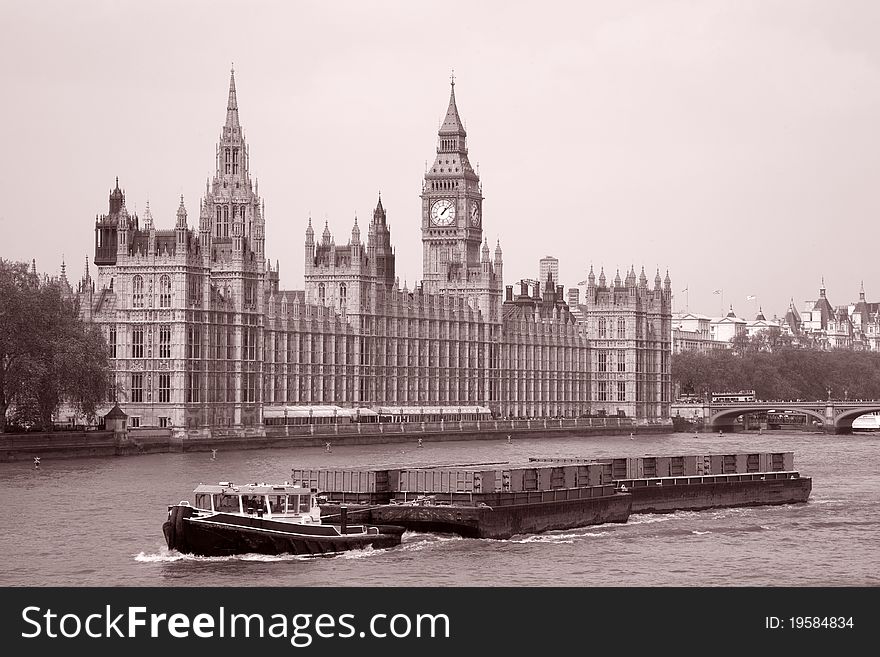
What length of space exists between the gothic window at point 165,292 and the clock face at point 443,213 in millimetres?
76604

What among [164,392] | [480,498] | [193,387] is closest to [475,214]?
[193,387]

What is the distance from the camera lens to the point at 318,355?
13362 cm

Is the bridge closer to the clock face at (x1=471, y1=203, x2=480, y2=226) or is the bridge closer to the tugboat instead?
the clock face at (x1=471, y1=203, x2=480, y2=226)

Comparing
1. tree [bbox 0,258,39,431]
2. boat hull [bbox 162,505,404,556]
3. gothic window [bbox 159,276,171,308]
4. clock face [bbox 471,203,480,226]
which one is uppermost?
clock face [bbox 471,203,480,226]

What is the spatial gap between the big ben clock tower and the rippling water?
101 metres

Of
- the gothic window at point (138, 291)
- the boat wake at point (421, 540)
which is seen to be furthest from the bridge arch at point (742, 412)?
the boat wake at point (421, 540)

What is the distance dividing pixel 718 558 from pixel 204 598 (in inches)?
741

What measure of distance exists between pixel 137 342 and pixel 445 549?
195ft

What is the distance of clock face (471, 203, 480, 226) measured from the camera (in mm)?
188000

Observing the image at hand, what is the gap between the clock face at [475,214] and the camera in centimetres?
18800

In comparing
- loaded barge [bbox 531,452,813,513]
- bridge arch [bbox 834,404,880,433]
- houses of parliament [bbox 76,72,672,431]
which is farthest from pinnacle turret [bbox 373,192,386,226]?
loaded barge [bbox 531,452,813,513]

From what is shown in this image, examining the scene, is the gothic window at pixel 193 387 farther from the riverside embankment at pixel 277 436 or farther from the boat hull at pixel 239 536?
the boat hull at pixel 239 536

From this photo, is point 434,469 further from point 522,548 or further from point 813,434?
point 813,434

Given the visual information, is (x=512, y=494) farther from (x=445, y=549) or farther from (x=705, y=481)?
(x=705, y=481)
